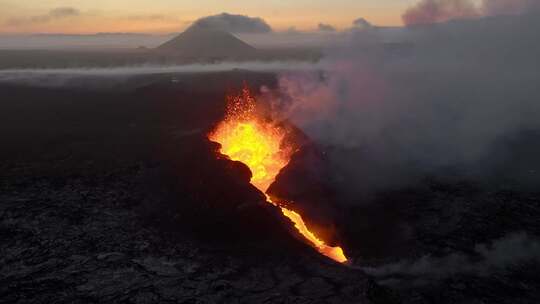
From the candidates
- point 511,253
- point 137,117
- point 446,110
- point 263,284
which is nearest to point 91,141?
point 137,117

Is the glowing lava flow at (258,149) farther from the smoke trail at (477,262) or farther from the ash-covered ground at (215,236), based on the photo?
the smoke trail at (477,262)

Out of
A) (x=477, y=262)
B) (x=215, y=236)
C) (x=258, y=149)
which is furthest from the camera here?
(x=258, y=149)

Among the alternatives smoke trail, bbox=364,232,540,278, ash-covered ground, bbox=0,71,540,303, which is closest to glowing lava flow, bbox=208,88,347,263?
ash-covered ground, bbox=0,71,540,303

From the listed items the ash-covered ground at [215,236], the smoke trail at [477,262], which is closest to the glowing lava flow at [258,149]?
the ash-covered ground at [215,236]

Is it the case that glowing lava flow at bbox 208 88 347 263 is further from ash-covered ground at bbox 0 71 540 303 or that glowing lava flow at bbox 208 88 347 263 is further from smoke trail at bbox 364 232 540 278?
smoke trail at bbox 364 232 540 278

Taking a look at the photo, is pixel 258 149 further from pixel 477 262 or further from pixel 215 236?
pixel 477 262

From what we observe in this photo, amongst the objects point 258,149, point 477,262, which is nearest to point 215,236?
point 477,262

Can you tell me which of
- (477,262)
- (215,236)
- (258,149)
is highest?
(258,149)
